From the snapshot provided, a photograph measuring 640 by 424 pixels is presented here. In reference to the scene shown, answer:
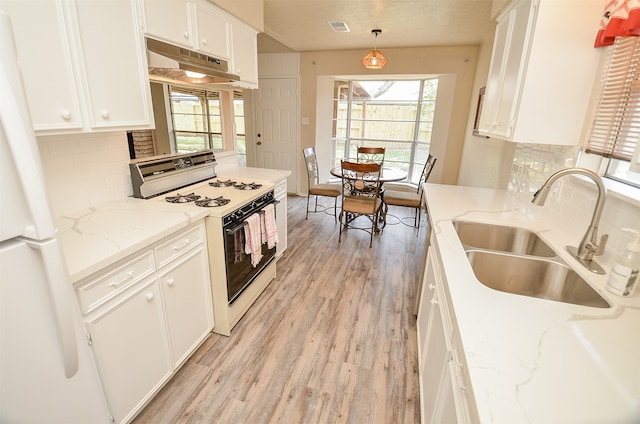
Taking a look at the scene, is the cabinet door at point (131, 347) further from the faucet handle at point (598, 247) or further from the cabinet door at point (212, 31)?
the faucet handle at point (598, 247)

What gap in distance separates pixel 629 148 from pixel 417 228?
9.48 ft

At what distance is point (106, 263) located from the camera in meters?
1.19

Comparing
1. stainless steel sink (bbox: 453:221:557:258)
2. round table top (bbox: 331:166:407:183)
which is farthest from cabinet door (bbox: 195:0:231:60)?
stainless steel sink (bbox: 453:221:557:258)

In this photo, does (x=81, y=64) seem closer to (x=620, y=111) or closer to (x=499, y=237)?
(x=499, y=237)

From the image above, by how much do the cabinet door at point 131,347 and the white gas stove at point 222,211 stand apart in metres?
0.45

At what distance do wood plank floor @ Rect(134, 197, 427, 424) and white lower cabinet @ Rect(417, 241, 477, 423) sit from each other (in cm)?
35

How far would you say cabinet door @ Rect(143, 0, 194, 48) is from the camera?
1.67 meters

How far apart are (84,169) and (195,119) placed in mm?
937

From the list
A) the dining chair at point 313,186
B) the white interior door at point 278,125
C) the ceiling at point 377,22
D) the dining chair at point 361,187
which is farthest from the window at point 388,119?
the dining chair at point 361,187

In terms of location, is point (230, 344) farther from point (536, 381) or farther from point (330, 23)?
point (330, 23)

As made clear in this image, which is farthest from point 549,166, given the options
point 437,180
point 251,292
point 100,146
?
point 437,180

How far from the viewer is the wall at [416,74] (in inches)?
172

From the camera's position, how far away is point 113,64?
1512 mm

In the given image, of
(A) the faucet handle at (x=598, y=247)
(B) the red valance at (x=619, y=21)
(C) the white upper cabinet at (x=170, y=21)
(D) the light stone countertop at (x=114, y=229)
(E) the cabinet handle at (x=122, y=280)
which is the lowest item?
(E) the cabinet handle at (x=122, y=280)
